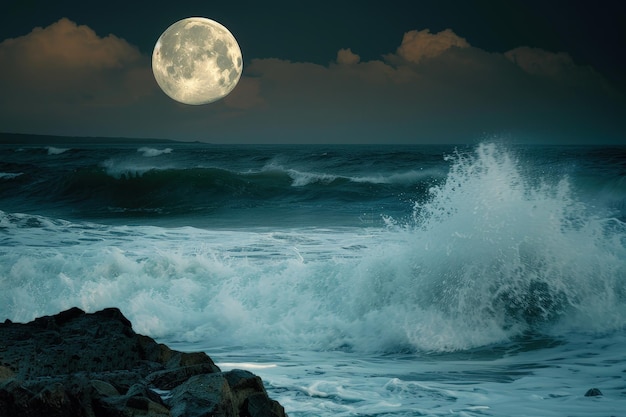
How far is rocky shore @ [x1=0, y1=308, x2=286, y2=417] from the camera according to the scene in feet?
9.11

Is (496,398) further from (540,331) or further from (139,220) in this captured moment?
(139,220)

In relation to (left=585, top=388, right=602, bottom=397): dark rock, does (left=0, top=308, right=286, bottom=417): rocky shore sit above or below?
above

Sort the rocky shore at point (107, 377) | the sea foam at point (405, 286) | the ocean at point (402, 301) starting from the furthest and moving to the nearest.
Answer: the sea foam at point (405, 286) → the ocean at point (402, 301) → the rocky shore at point (107, 377)

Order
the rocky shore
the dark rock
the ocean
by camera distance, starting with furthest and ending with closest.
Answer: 1. the ocean
2. the dark rock
3. the rocky shore

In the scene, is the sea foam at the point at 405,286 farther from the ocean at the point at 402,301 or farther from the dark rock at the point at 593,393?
the dark rock at the point at 593,393

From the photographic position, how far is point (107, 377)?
3484mm

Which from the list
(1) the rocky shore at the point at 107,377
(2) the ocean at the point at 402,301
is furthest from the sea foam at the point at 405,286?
(1) the rocky shore at the point at 107,377

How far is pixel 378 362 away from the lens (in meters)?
5.59

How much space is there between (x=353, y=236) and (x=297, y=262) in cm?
405

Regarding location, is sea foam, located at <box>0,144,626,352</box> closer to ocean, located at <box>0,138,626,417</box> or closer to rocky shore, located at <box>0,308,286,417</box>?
ocean, located at <box>0,138,626,417</box>

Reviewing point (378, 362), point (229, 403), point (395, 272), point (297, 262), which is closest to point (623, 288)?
point (395, 272)

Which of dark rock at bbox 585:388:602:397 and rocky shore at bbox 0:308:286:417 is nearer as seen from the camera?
rocky shore at bbox 0:308:286:417

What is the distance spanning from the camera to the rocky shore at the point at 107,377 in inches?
109

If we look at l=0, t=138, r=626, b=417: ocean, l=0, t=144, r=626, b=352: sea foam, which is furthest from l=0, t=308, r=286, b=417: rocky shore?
l=0, t=144, r=626, b=352: sea foam
